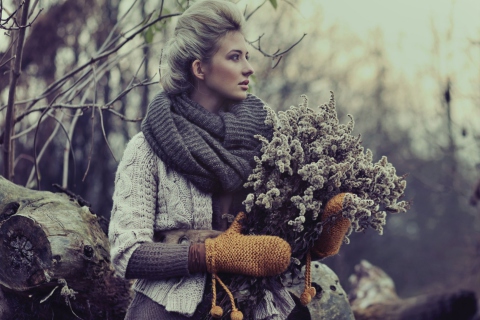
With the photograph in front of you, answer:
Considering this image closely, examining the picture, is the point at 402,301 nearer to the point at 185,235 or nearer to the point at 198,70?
the point at 185,235

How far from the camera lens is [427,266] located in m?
22.7

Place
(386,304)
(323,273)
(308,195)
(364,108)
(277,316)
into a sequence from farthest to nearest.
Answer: (364,108)
(386,304)
(323,273)
(277,316)
(308,195)

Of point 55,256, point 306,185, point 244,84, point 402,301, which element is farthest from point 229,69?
point 402,301

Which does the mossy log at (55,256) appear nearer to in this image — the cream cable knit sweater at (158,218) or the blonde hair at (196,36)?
the cream cable knit sweater at (158,218)

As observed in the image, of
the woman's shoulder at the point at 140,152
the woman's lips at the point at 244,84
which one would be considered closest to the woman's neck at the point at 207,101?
the woman's lips at the point at 244,84

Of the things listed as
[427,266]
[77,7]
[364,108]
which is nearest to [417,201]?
[427,266]

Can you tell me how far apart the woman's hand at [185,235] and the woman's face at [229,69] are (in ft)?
2.14

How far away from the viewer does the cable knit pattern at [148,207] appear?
8.65 feet

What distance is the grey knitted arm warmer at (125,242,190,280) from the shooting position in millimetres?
2545

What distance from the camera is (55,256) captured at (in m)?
2.73

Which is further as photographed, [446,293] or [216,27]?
[446,293]

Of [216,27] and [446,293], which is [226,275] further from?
[446,293]

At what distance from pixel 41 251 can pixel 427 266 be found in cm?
2172

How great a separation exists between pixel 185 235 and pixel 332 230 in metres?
0.67
